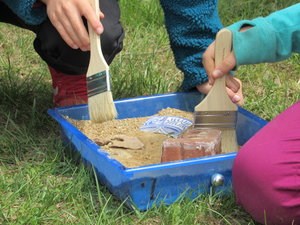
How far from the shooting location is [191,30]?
5.98 ft

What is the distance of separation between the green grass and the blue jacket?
6.9 inches

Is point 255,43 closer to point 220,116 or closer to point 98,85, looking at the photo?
point 220,116

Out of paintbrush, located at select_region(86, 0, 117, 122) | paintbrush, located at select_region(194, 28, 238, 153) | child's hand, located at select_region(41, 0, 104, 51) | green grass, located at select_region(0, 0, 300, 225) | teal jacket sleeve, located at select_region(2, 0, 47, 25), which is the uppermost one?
child's hand, located at select_region(41, 0, 104, 51)

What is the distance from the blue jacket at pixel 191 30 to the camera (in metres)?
1.80

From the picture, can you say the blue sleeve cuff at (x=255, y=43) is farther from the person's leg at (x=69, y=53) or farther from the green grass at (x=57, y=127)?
the person's leg at (x=69, y=53)

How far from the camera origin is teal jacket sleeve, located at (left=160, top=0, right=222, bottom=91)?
5.92ft

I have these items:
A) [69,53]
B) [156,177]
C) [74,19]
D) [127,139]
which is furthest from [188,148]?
[69,53]

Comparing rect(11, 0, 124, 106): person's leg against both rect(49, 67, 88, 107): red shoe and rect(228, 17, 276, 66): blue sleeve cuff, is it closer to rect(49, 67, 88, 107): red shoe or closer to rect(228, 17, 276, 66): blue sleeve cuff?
rect(49, 67, 88, 107): red shoe

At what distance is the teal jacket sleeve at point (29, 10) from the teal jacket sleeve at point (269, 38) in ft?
1.47

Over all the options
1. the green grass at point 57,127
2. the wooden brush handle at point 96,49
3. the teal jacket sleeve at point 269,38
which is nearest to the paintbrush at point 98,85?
the wooden brush handle at point 96,49

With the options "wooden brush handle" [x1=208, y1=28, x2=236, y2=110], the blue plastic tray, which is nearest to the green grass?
the blue plastic tray

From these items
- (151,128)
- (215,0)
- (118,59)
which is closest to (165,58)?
(118,59)

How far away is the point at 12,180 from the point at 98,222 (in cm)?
26

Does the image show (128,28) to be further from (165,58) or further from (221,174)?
(221,174)
